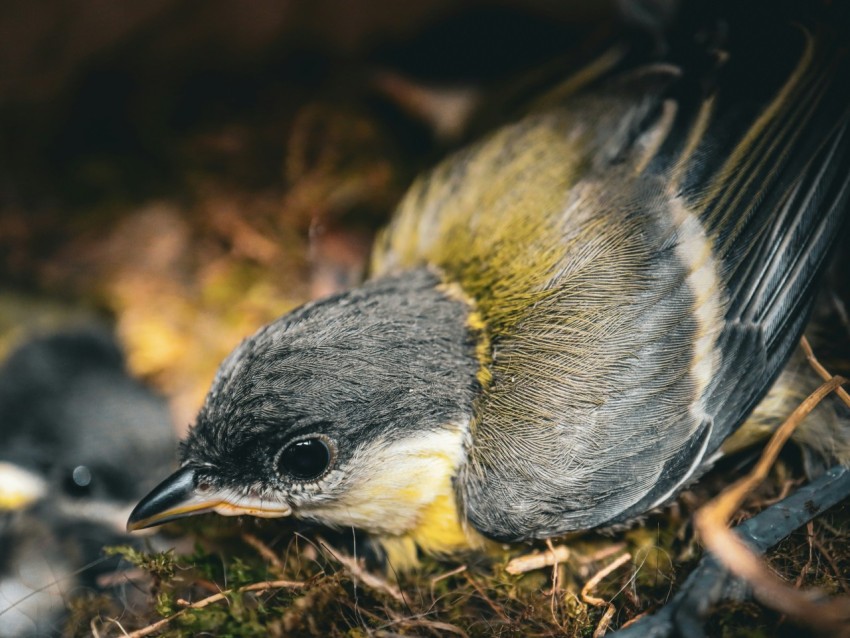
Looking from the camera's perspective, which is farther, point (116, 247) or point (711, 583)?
point (116, 247)

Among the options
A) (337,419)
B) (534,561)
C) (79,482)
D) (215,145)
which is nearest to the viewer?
(337,419)

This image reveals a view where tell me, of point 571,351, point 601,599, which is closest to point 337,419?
point 571,351

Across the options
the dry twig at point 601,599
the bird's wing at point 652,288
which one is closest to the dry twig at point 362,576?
the bird's wing at point 652,288

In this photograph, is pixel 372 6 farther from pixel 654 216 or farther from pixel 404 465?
pixel 404 465

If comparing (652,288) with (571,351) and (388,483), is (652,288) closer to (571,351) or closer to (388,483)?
(571,351)

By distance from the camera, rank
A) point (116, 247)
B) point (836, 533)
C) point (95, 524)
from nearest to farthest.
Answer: point (836, 533)
point (95, 524)
point (116, 247)

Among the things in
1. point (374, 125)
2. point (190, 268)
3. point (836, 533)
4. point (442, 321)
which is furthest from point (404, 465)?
point (374, 125)
